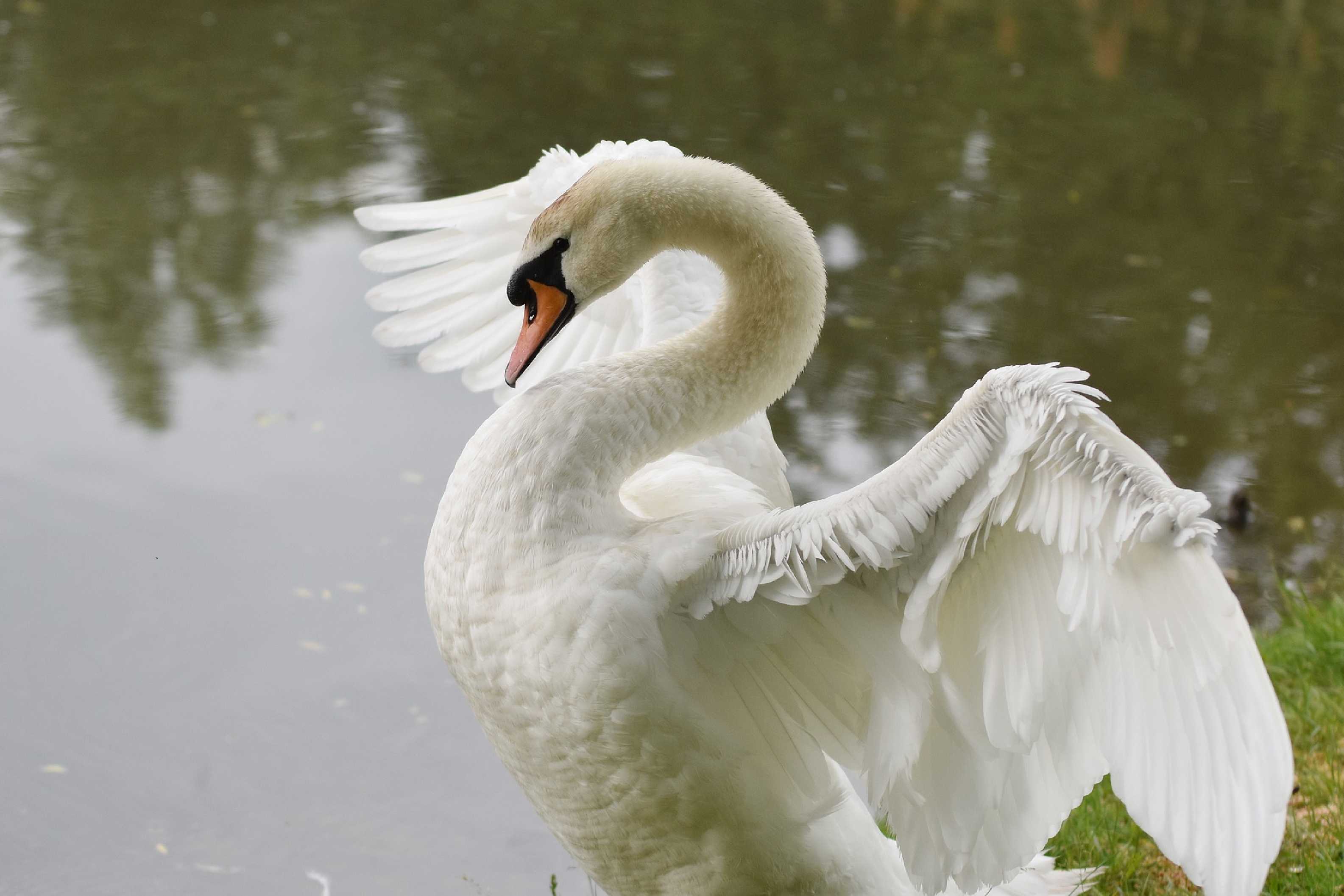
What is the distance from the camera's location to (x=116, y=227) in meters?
8.09

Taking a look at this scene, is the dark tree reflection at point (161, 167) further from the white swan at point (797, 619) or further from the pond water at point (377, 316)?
the white swan at point (797, 619)

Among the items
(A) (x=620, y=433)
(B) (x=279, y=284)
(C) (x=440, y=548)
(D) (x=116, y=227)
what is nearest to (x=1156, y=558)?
(A) (x=620, y=433)

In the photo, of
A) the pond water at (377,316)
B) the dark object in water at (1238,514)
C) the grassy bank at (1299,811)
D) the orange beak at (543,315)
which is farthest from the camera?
the dark object in water at (1238,514)

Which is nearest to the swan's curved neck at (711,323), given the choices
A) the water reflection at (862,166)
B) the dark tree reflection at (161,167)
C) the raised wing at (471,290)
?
the raised wing at (471,290)

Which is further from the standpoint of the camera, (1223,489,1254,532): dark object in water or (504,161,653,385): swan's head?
(1223,489,1254,532): dark object in water

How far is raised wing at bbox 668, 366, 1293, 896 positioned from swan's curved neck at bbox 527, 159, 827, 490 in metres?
0.46

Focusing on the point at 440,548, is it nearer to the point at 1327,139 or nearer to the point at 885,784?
the point at 885,784

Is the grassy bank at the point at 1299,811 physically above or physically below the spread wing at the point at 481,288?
below

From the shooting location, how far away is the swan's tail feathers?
3494 millimetres

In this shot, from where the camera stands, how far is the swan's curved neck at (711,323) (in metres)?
3.10

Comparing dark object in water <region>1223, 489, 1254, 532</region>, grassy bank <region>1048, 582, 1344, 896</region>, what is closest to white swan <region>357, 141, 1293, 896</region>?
grassy bank <region>1048, 582, 1344, 896</region>

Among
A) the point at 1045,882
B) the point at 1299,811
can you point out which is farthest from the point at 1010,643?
the point at 1299,811

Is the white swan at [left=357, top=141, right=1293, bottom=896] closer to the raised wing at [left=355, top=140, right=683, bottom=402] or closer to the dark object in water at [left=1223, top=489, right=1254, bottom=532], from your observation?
the raised wing at [left=355, top=140, right=683, bottom=402]

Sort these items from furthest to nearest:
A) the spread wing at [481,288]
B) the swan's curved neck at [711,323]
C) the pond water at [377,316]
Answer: the pond water at [377,316]
the spread wing at [481,288]
the swan's curved neck at [711,323]
